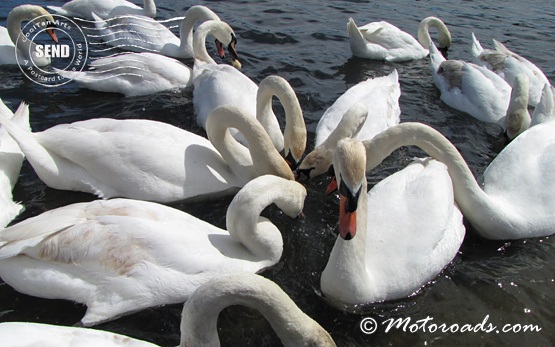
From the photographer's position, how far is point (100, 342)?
379 cm

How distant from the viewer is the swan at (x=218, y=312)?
3.84m

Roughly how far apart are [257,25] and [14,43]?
5.25 meters

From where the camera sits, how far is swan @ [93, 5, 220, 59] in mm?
11398

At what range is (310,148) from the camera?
328 inches

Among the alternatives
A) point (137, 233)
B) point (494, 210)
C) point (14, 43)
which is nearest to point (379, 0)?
point (14, 43)

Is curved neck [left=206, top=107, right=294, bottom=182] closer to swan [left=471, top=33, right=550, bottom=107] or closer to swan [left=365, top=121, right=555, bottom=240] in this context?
swan [left=365, top=121, right=555, bottom=240]

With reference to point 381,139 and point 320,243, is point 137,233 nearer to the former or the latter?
point 320,243

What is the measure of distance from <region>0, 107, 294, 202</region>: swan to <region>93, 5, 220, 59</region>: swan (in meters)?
4.95

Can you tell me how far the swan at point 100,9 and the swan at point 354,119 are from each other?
6.03m

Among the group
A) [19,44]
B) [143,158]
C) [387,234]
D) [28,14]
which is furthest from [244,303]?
[28,14]

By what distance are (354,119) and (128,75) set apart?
405 cm

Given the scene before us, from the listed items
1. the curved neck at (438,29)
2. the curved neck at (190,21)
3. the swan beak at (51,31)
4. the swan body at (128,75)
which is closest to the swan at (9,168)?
the swan body at (128,75)

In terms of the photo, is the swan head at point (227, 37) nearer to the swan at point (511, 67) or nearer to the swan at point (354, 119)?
the swan at point (354, 119)

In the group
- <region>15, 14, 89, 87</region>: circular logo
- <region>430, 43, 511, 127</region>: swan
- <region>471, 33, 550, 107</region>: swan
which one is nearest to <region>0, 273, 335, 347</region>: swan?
<region>15, 14, 89, 87</region>: circular logo
